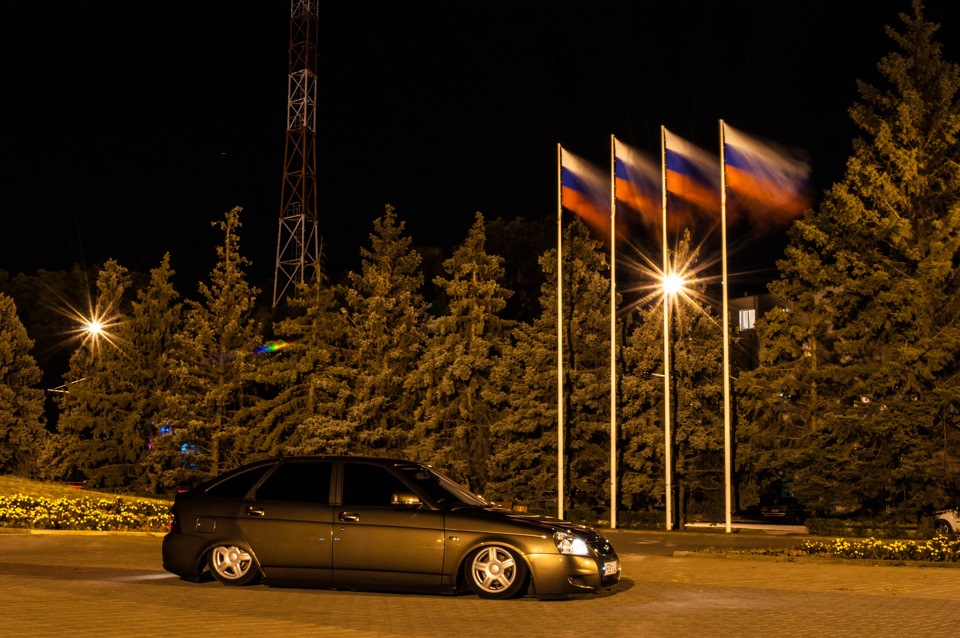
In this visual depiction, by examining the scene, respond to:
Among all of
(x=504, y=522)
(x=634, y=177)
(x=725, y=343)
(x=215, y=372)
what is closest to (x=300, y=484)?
(x=504, y=522)

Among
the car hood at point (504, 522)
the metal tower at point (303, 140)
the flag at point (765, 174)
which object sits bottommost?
the car hood at point (504, 522)

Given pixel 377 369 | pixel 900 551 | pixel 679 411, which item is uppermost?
pixel 377 369

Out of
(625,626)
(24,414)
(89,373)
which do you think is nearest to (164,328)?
(89,373)

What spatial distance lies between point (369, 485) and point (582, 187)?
2230cm

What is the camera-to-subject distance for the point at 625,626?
36.0 ft

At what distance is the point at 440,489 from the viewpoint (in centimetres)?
1352

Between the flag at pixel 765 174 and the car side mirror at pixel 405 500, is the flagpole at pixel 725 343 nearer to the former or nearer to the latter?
the flag at pixel 765 174

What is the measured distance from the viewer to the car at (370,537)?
500 inches

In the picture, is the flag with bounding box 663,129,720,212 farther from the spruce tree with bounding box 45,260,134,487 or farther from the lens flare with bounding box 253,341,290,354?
the spruce tree with bounding box 45,260,134,487

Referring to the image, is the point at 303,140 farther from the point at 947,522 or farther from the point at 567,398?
the point at 947,522

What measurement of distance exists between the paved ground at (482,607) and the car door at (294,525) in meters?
0.30

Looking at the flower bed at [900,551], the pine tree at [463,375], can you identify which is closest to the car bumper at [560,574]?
the flower bed at [900,551]

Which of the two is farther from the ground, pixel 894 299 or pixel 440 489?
pixel 894 299

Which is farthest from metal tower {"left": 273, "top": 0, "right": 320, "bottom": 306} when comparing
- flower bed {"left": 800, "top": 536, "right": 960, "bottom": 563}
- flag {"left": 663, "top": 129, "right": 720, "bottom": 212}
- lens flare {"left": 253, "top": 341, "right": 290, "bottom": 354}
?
flower bed {"left": 800, "top": 536, "right": 960, "bottom": 563}
